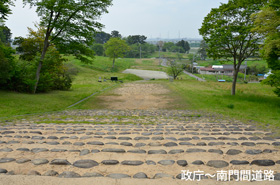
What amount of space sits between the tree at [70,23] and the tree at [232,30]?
1016cm

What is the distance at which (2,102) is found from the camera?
43.1 ft

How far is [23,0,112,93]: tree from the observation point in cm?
1722

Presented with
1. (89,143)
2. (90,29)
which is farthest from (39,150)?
(90,29)

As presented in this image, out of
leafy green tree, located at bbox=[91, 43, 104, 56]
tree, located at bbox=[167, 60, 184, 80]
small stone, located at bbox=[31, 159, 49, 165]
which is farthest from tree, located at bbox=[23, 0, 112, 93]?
leafy green tree, located at bbox=[91, 43, 104, 56]

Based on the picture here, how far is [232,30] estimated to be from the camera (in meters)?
19.6

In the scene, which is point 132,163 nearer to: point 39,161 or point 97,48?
point 39,161

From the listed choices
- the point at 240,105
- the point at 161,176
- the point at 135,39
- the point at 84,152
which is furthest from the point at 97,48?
the point at 161,176

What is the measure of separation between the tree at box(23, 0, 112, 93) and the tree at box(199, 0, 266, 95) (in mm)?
10158

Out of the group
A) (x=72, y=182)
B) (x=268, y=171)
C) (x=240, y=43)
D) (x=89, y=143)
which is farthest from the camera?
(x=240, y=43)

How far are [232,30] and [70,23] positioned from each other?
46.9ft

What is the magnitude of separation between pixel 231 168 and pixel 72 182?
8.67 ft

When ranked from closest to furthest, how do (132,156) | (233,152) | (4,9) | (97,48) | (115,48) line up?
(132,156) → (233,152) → (4,9) → (115,48) → (97,48)

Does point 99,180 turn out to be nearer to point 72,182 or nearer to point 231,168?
point 72,182

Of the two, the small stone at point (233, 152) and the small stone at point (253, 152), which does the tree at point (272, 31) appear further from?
the small stone at point (233, 152)
